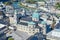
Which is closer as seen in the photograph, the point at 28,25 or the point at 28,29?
the point at 28,29

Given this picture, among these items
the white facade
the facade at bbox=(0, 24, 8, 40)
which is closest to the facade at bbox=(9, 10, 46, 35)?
the white facade

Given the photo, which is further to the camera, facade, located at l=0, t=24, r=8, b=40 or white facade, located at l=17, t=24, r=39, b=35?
white facade, located at l=17, t=24, r=39, b=35

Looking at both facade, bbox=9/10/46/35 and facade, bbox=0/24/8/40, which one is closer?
facade, bbox=0/24/8/40

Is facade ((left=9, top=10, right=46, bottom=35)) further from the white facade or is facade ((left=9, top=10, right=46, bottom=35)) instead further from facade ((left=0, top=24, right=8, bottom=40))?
facade ((left=0, top=24, right=8, bottom=40))

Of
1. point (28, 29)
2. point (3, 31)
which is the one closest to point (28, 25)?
point (28, 29)

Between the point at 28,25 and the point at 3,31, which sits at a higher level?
the point at 28,25

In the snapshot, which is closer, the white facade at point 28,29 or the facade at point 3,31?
the facade at point 3,31

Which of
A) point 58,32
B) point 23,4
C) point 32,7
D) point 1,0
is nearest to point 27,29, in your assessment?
point 58,32

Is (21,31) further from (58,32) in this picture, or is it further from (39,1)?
(39,1)

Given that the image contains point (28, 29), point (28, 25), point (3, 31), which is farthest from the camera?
point (28, 25)

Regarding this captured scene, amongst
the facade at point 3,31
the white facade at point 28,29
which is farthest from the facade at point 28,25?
the facade at point 3,31

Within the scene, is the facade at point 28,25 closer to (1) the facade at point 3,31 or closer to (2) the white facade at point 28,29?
(2) the white facade at point 28,29

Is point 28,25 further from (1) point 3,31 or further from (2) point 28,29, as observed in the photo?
(1) point 3,31
